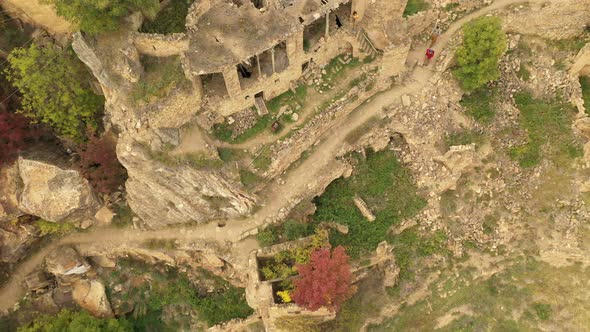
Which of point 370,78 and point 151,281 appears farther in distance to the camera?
point 151,281

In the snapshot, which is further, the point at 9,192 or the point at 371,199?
the point at 371,199

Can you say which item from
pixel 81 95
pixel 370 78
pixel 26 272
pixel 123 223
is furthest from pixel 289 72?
pixel 26 272

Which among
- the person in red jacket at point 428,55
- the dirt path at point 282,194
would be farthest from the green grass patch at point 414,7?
the person in red jacket at point 428,55

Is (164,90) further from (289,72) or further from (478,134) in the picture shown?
(478,134)

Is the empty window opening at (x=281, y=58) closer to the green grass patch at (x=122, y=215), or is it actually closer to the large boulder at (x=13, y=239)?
the green grass patch at (x=122, y=215)

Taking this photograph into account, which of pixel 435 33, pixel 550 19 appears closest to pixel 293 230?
pixel 435 33

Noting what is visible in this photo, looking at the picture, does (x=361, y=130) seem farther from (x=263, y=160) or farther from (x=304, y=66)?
(x=263, y=160)
